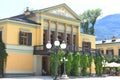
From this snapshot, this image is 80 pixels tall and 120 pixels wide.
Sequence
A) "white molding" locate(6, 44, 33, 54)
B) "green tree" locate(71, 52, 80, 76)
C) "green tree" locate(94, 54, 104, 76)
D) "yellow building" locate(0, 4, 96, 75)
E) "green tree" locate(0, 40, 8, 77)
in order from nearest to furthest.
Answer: "green tree" locate(0, 40, 8, 77)
"white molding" locate(6, 44, 33, 54)
"yellow building" locate(0, 4, 96, 75)
"green tree" locate(71, 52, 80, 76)
"green tree" locate(94, 54, 104, 76)

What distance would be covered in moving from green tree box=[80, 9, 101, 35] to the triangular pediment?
2201cm

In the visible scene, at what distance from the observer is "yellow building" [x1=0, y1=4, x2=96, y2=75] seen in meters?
36.2

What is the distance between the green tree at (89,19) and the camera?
66812mm

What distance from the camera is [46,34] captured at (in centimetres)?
4100

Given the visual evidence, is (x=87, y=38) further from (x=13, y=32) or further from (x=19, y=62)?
(x=13, y=32)

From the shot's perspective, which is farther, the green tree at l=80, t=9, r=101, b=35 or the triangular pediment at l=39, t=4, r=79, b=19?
the green tree at l=80, t=9, r=101, b=35

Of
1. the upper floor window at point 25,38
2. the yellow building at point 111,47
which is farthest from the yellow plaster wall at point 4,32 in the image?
the yellow building at point 111,47

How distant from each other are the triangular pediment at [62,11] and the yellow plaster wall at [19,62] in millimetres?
6831

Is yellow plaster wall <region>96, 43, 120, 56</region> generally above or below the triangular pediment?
below

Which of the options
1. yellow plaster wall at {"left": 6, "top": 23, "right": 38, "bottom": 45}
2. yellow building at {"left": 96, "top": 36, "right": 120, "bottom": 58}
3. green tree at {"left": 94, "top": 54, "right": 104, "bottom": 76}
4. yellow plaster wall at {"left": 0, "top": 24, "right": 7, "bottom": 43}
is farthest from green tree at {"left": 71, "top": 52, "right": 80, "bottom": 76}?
yellow building at {"left": 96, "top": 36, "right": 120, "bottom": 58}

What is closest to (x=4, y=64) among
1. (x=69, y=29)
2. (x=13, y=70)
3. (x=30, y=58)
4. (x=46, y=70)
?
(x=13, y=70)

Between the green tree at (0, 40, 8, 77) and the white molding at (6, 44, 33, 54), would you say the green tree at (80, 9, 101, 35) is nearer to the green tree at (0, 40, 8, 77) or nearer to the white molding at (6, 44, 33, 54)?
the white molding at (6, 44, 33, 54)

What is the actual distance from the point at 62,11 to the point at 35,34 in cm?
599

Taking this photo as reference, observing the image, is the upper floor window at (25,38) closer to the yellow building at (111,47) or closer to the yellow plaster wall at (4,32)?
the yellow plaster wall at (4,32)
